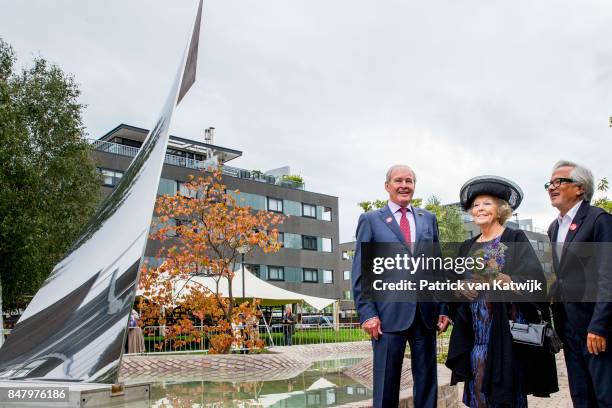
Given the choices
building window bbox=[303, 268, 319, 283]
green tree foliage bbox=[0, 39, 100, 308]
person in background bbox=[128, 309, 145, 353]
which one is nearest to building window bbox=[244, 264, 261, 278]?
building window bbox=[303, 268, 319, 283]

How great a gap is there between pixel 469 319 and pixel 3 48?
1857 centimetres

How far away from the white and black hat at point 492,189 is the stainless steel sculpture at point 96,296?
3123 mm

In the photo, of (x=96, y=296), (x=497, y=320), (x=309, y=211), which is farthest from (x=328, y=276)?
(x=497, y=320)

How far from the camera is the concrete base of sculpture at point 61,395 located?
4824mm

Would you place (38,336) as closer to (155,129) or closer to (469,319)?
(155,129)

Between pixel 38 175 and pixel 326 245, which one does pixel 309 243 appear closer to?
pixel 326 245

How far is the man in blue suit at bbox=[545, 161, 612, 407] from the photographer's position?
10.3 feet

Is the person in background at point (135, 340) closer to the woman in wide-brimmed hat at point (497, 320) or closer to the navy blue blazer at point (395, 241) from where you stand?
the navy blue blazer at point (395, 241)

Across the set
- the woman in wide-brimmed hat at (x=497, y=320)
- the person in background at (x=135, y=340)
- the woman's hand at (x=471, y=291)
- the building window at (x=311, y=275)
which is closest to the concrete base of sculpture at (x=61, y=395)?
the woman in wide-brimmed hat at (x=497, y=320)

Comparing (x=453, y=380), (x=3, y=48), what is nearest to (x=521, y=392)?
(x=453, y=380)

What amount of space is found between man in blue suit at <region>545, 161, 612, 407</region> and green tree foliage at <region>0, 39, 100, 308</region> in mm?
14810

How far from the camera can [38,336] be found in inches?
231

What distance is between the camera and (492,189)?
3.38 meters

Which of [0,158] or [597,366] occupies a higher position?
[0,158]
